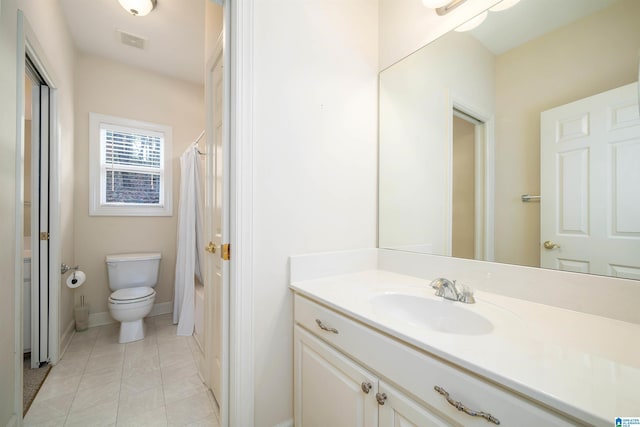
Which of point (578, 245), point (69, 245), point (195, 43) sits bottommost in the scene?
point (69, 245)

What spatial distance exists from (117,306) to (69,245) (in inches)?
28.5

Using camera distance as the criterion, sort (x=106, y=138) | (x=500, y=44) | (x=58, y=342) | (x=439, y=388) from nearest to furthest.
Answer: (x=439, y=388) → (x=500, y=44) → (x=58, y=342) → (x=106, y=138)

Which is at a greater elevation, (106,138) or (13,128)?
(106,138)

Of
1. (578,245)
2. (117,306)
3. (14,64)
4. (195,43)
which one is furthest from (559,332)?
(195,43)

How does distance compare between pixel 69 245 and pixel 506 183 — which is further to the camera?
pixel 69 245

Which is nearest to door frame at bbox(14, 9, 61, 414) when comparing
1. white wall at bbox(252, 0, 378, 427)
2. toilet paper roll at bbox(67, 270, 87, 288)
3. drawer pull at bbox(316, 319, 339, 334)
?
toilet paper roll at bbox(67, 270, 87, 288)

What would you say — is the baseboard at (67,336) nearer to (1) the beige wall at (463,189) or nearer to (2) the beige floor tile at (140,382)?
(2) the beige floor tile at (140,382)

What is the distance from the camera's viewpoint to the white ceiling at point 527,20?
905mm

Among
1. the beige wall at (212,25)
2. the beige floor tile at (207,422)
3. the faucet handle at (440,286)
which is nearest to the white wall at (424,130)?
the faucet handle at (440,286)

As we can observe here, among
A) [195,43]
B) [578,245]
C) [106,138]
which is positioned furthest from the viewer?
[106,138]

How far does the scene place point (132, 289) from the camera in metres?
2.35

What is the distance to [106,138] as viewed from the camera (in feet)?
8.48

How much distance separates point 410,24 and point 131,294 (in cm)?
289

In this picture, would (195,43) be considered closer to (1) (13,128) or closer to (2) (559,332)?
(1) (13,128)
